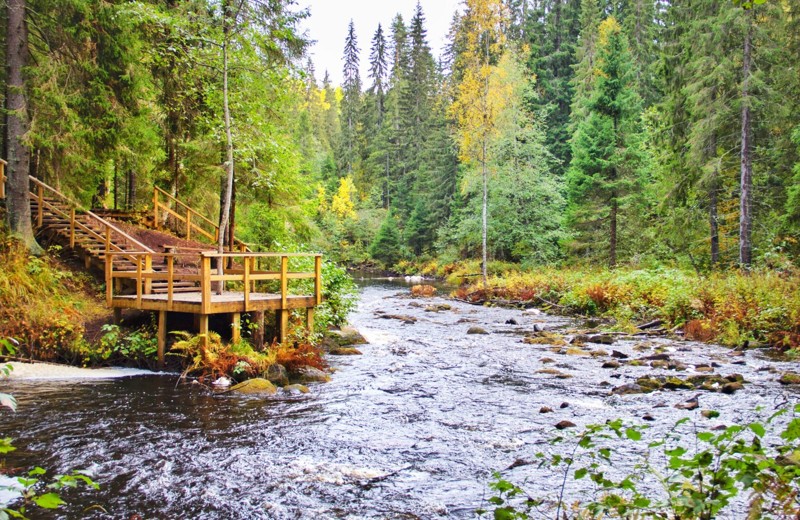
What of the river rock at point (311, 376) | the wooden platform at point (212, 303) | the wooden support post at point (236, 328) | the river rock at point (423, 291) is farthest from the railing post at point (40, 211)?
the river rock at point (423, 291)

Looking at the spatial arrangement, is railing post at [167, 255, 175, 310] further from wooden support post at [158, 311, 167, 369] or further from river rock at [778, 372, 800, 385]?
river rock at [778, 372, 800, 385]

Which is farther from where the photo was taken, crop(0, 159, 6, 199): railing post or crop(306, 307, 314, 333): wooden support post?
crop(0, 159, 6, 199): railing post

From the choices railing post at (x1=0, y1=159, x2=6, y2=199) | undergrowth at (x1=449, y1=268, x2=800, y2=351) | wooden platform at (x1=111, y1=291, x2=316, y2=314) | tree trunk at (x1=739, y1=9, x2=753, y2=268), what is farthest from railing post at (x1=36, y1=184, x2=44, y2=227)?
tree trunk at (x1=739, y1=9, x2=753, y2=268)

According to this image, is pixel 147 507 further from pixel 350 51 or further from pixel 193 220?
pixel 350 51

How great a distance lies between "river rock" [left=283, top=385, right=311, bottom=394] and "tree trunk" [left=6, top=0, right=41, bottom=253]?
8.18 metres

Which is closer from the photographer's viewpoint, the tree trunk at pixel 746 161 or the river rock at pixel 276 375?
the river rock at pixel 276 375

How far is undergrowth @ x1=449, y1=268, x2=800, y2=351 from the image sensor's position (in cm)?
1320

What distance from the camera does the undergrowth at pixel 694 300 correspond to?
1320 cm

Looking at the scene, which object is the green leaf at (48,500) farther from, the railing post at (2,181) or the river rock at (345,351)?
the railing post at (2,181)

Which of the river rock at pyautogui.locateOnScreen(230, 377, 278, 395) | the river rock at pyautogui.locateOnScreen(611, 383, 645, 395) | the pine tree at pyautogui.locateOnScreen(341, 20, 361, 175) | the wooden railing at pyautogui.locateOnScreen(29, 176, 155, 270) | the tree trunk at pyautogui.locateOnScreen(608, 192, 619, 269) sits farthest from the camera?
the pine tree at pyautogui.locateOnScreen(341, 20, 361, 175)

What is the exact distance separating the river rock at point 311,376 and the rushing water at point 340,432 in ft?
0.95

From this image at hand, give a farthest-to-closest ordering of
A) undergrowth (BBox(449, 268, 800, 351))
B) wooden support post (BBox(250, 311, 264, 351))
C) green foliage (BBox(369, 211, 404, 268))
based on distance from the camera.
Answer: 1. green foliage (BBox(369, 211, 404, 268))
2. undergrowth (BBox(449, 268, 800, 351))
3. wooden support post (BBox(250, 311, 264, 351))

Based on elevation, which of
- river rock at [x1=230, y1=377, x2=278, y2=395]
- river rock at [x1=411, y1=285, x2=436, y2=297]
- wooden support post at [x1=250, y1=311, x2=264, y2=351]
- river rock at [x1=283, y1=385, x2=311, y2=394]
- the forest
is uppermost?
the forest

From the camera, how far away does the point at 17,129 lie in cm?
1282
